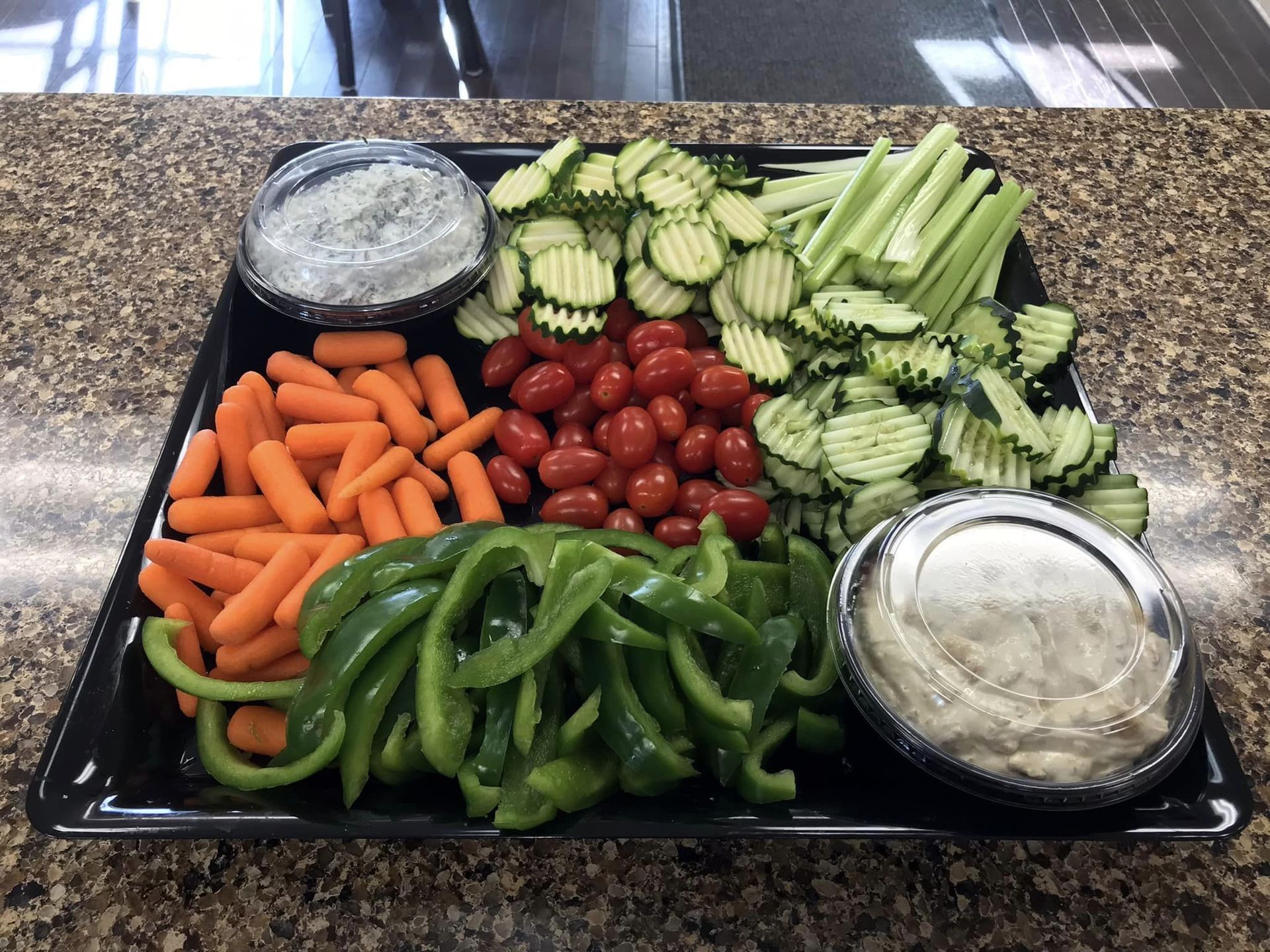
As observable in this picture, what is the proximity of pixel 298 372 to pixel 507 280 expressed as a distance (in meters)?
0.50

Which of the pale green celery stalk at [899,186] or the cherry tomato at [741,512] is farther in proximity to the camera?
the pale green celery stalk at [899,186]

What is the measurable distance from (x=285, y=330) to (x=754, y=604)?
1277 mm

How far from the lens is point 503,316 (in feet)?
6.66

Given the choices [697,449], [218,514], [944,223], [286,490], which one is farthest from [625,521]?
[944,223]

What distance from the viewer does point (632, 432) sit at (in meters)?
1.79

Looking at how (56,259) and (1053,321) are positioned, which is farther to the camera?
(56,259)

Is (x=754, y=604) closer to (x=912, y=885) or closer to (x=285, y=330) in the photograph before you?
(x=912, y=885)

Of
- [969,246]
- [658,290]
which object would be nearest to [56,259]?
[658,290]

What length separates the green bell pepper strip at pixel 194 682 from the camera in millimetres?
1355

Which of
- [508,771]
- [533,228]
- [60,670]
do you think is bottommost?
[60,670]

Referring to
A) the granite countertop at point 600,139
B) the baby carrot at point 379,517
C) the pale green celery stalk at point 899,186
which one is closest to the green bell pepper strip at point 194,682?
the granite countertop at point 600,139

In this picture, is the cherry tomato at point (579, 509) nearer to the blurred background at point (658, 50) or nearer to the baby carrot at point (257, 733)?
the baby carrot at point (257, 733)

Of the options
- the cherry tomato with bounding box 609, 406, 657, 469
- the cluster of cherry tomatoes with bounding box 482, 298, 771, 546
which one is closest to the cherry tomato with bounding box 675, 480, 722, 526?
the cluster of cherry tomatoes with bounding box 482, 298, 771, 546

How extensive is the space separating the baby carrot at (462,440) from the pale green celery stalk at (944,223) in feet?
3.15
